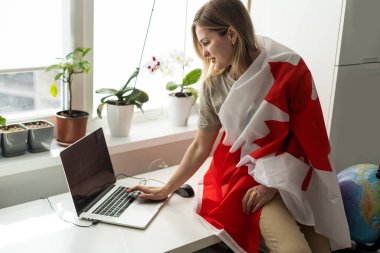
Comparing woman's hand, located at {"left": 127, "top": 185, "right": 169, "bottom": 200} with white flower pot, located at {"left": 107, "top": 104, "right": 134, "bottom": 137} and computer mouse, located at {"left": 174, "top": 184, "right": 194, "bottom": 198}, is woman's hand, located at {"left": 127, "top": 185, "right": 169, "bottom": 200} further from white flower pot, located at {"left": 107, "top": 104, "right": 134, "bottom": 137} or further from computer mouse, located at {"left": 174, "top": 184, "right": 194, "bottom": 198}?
white flower pot, located at {"left": 107, "top": 104, "right": 134, "bottom": 137}

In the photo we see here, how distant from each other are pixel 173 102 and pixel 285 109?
78cm

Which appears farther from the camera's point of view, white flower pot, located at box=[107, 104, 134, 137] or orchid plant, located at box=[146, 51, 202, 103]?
orchid plant, located at box=[146, 51, 202, 103]

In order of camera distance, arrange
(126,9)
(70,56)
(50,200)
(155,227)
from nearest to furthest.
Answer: (155,227), (50,200), (70,56), (126,9)

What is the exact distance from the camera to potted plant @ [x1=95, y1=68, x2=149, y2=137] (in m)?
2.24

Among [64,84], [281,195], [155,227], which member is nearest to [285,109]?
[281,195]

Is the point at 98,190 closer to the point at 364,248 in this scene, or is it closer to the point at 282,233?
the point at 282,233

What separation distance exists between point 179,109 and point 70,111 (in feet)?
1.90

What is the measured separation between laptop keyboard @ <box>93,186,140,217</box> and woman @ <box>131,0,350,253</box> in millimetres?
54

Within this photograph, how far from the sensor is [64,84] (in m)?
2.21

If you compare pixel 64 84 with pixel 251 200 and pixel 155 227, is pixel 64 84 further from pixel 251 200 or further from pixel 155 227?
pixel 251 200

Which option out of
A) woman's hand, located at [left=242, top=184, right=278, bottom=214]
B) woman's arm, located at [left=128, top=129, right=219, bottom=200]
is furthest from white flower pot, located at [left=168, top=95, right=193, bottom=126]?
woman's hand, located at [left=242, top=184, right=278, bottom=214]

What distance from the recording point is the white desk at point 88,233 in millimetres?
1604

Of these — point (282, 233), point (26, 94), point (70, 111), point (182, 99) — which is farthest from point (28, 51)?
point (282, 233)

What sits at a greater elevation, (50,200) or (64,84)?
(64,84)
